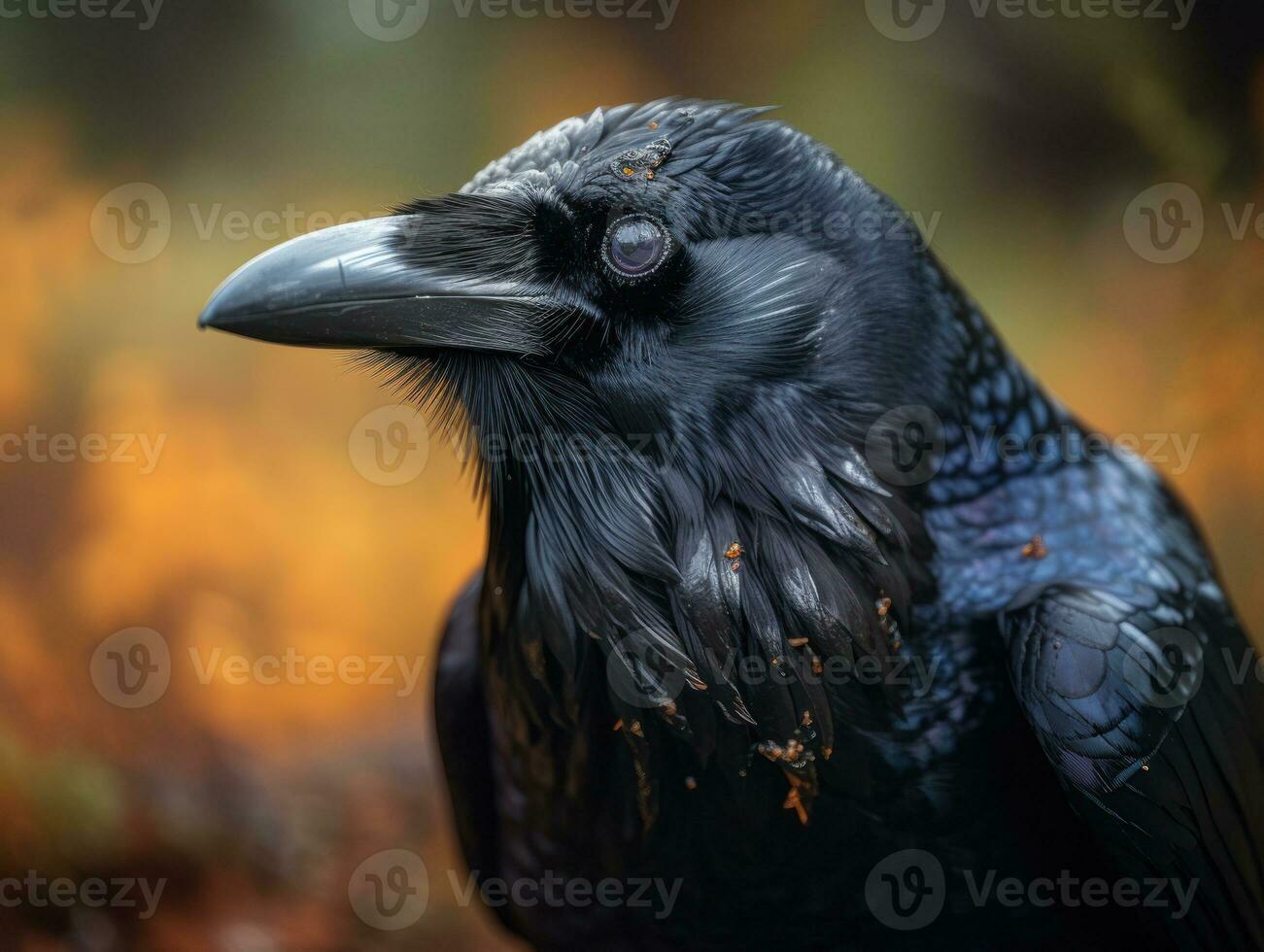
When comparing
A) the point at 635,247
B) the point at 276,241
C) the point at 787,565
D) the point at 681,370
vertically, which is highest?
the point at 276,241

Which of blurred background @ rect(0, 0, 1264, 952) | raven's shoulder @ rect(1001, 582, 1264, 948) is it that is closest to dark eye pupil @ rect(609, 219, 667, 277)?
raven's shoulder @ rect(1001, 582, 1264, 948)

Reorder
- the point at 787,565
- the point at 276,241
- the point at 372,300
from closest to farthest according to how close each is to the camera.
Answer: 1. the point at 372,300
2. the point at 787,565
3. the point at 276,241

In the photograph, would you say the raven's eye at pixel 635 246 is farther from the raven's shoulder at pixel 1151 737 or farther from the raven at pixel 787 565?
the raven's shoulder at pixel 1151 737

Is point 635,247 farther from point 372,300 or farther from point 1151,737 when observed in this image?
point 1151,737

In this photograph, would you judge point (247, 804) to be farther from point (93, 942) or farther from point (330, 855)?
point (93, 942)

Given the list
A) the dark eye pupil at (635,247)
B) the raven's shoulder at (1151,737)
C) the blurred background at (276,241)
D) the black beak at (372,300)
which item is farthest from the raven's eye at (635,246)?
the blurred background at (276,241)

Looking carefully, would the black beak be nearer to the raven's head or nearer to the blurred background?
the raven's head

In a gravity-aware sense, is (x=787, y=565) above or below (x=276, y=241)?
below

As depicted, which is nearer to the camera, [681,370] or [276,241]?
[681,370]

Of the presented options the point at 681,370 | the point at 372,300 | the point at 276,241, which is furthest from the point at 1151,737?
the point at 276,241
